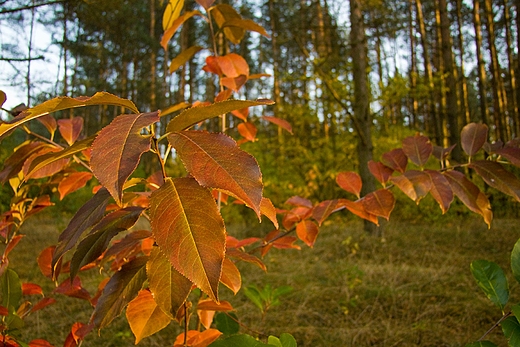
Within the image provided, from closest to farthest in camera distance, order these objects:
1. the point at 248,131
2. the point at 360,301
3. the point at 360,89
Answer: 1. the point at 248,131
2. the point at 360,301
3. the point at 360,89

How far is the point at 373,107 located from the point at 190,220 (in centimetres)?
690

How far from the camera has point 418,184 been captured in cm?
71

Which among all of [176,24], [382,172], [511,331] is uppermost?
[176,24]

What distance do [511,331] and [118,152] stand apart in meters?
0.58

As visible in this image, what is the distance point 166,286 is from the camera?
0.49 metres

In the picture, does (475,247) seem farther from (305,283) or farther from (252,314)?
(252,314)

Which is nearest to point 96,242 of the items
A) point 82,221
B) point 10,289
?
point 82,221

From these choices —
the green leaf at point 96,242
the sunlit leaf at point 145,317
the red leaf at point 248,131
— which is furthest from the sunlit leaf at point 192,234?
the red leaf at point 248,131

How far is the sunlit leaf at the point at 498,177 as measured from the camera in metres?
0.66

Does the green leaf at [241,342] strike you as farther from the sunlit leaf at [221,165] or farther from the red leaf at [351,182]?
the red leaf at [351,182]

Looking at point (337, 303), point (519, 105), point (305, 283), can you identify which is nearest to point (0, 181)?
point (337, 303)

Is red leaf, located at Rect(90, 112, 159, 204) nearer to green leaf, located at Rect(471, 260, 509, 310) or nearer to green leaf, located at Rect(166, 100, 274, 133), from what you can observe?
green leaf, located at Rect(166, 100, 274, 133)

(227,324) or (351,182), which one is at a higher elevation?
(351,182)

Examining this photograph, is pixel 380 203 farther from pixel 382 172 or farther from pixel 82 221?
pixel 82 221
